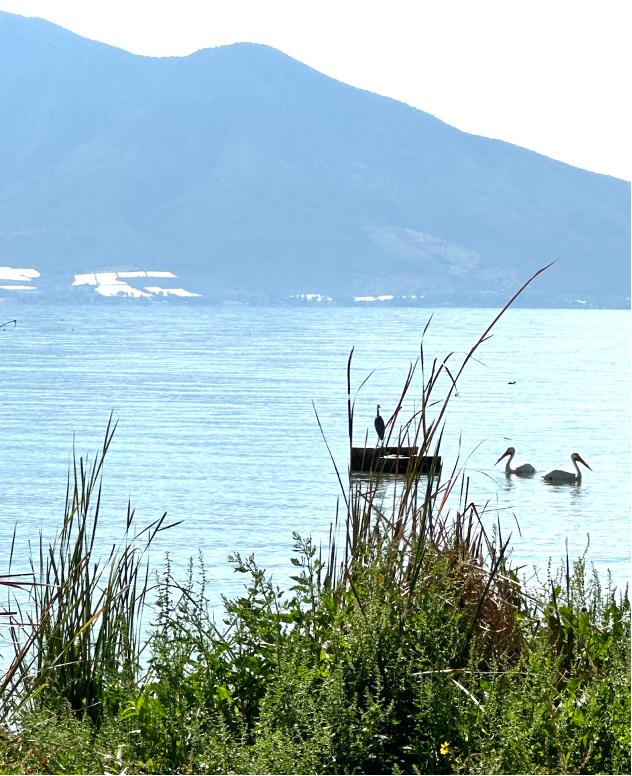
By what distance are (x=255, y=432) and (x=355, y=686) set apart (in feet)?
55.8

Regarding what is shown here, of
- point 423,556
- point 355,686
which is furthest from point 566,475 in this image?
point 355,686

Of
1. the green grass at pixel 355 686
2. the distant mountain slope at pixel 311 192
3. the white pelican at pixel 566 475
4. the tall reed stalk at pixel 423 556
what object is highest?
the distant mountain slope at pixel 311 192

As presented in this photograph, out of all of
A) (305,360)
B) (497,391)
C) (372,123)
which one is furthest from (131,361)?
(372,123)

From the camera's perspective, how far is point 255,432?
19.3 metres

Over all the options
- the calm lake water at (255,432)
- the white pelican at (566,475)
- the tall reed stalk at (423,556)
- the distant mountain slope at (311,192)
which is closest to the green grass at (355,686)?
the tall reed stalk at (423,556)

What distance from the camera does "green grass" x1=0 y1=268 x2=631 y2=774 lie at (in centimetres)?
213

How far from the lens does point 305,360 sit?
3653cm

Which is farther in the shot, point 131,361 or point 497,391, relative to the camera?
point 131,361

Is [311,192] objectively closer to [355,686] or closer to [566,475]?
[566,475]

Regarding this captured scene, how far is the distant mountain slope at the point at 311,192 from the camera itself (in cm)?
4075

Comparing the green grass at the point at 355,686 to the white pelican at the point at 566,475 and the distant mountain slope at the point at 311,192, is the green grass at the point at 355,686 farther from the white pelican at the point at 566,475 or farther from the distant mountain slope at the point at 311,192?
the white pelican at the point at 566,475

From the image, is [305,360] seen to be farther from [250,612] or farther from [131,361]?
[250,612]

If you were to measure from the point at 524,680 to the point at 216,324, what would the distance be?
225ft

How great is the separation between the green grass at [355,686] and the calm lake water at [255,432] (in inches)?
26.4
